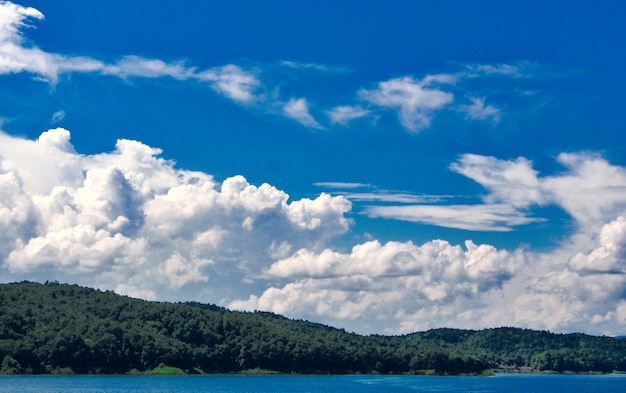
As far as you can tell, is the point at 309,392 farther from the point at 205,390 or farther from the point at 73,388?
the point at 73,388

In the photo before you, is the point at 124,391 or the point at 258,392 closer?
the point at 124,391

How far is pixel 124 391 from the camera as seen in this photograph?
570ft

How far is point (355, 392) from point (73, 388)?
244 feet

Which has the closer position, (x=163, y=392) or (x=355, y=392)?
(x=163, y=392)

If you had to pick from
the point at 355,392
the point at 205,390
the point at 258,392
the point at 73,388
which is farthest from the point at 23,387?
the point at 355,392

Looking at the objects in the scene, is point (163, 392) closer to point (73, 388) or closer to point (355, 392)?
point (73, 388)

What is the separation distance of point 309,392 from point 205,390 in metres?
28.2

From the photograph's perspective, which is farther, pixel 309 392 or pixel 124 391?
pixel 309 392

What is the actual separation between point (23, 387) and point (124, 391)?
77.7 feet

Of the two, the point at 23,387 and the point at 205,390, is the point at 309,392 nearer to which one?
the point at 205,390

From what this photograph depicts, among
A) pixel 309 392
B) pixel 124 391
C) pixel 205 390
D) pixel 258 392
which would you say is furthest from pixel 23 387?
pixel 309 392

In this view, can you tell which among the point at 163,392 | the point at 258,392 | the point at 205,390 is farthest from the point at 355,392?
the point at 163,392

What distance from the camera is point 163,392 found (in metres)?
178

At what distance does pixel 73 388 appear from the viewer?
17788 centimetres
